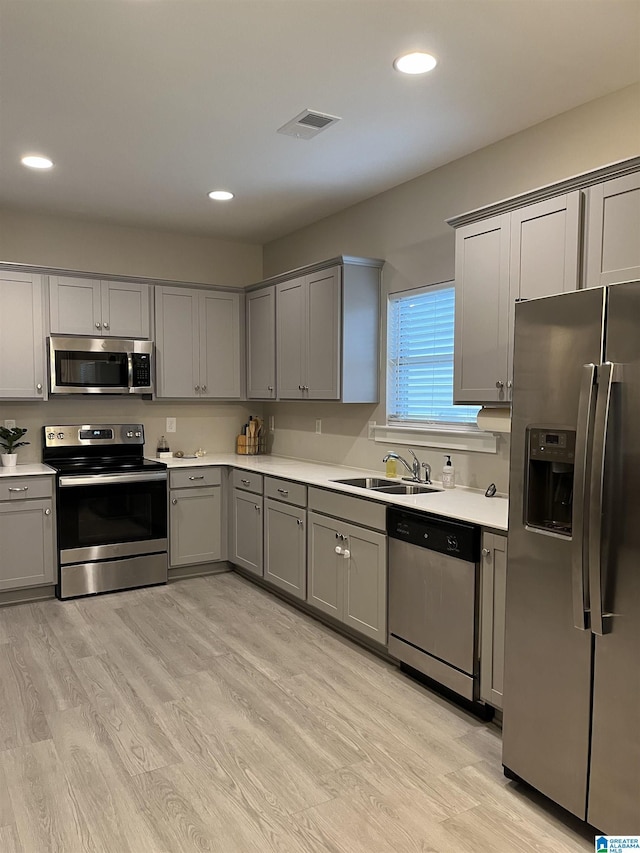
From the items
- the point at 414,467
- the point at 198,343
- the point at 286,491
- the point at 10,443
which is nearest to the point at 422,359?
the point at 414,467

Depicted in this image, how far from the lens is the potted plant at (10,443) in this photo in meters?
4.54

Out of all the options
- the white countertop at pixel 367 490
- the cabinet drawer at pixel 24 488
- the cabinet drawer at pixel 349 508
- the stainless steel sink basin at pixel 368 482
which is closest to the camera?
the white countertop at pixel 367 490

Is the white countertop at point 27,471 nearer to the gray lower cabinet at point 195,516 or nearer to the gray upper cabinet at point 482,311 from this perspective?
the gray lower cabinet at point 195,516

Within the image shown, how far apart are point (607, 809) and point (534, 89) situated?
2.77m

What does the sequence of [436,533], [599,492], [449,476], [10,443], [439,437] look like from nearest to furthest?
[599,492], [436,533], [449,476], [439,437], [10,443]

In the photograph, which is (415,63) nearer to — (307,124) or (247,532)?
(307,124)

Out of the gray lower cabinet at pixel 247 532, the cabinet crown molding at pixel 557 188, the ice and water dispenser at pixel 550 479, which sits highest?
the cabinet crown molding at pixel 557 188

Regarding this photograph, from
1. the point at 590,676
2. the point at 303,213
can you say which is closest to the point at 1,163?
the point at 303,213

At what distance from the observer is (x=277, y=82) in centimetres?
277

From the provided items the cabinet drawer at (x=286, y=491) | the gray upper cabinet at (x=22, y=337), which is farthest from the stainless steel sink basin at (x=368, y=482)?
the gray upper cabinet at (x=22, y=337)

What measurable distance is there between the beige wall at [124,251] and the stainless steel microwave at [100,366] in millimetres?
593

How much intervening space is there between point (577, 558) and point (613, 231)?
1294mm

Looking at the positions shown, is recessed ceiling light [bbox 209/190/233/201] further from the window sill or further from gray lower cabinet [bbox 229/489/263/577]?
gray lower cabinet [bbox 229/489/263/577]

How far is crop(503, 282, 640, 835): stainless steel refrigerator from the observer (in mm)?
1887
